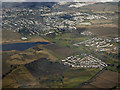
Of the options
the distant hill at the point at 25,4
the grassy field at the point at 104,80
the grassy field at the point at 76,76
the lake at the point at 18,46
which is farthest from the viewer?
the distant hill at the point at 25,4

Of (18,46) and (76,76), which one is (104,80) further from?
(18,46)

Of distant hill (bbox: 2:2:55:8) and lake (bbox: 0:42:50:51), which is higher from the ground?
distant hill (bbox: 2:2:55:8)

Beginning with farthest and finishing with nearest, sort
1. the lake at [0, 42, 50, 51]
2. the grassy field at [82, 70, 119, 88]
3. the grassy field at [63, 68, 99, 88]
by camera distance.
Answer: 1. the lake at [0, 42, 50, 51]
2. the grassy field at [63, 68, 99, 88]
3. the grassy field at [82, 70, 119, 88]

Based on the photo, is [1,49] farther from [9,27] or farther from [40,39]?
[9,27]

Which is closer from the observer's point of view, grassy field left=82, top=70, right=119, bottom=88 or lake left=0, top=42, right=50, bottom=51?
grassy field left=82, top=70, right=119, bottom=88

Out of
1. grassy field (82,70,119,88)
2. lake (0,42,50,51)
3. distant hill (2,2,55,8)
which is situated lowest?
grassy field (82,70,119,88)

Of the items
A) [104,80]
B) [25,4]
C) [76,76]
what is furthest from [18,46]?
[25,4]

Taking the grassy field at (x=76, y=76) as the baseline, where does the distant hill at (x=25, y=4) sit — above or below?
above

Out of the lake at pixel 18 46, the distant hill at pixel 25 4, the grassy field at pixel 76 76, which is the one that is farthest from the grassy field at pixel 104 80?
the distant hill at pixel 25 4

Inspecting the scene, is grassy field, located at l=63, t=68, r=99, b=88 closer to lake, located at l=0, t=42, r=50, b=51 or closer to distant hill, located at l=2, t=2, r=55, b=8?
lake, located at l=0, t=42, r=50, b=51

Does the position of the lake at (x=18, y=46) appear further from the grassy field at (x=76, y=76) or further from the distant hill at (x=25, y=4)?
the distant hill at (x=25, y=4)

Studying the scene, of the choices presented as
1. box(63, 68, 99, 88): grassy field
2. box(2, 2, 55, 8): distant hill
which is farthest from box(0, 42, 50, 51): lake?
box(2, 2, 55, 8): distant hill
